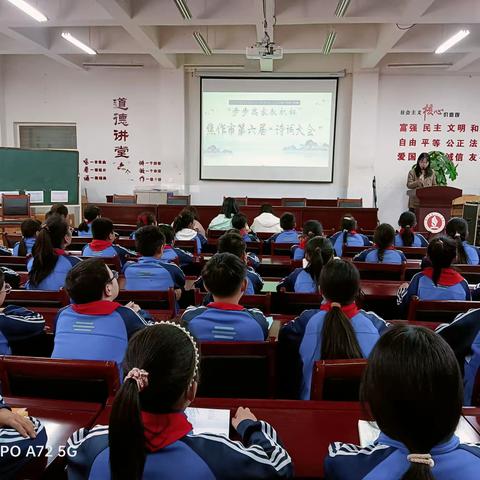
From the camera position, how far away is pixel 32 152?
8.50 meters

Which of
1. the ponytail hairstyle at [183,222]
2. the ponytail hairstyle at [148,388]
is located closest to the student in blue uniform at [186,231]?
the ponytail hairstyle at [183,222]

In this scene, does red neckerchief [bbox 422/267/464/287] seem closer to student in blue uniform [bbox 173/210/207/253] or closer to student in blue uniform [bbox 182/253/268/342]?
student in blue uniform [bbox 182/253/268/342]

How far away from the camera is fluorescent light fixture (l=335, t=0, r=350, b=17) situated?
5.41 m

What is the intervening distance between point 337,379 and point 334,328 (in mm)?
289

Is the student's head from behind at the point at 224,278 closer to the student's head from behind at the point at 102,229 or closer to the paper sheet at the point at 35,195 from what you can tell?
the student's head from behind at the point at 102,229

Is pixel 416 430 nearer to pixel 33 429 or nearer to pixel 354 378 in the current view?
pixel 354 378

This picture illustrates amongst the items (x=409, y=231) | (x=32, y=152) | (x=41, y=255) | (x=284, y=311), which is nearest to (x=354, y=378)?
(x=284, y=311)

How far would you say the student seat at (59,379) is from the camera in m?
1.26

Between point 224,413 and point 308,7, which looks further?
point 308,7

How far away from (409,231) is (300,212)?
280cm

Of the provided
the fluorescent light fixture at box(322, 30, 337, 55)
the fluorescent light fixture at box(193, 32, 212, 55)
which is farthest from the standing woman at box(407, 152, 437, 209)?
the fluorescent light fixture at box(193, 32, 212, 55)

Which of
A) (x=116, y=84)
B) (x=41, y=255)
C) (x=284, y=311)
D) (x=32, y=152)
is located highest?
(x=116, y=84)

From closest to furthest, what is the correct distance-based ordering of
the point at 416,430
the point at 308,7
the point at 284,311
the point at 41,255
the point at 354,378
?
the point at 416,430 → the point at 354,378 → the point at 284,311 → the point at 41,255 → the point at 308,7

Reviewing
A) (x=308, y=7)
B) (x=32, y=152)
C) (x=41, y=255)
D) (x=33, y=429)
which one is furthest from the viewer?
(x=32, y=152)
